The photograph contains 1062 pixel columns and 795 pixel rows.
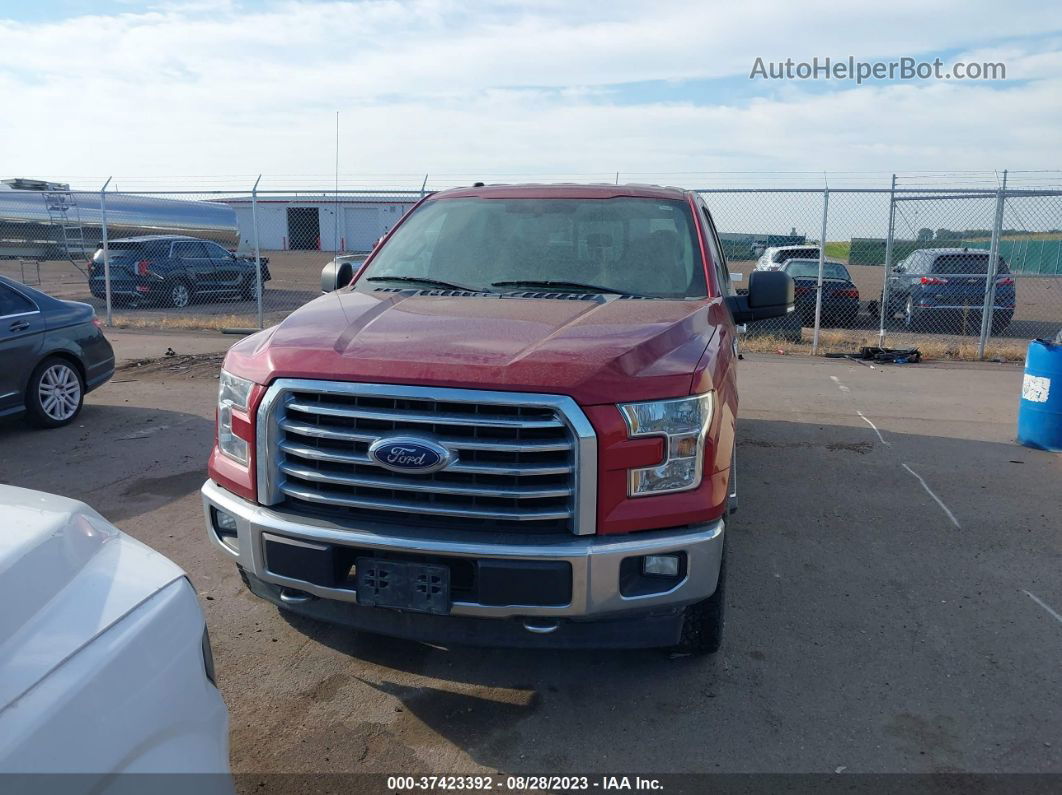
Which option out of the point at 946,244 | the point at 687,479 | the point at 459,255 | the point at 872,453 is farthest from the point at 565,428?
the point at 946,244

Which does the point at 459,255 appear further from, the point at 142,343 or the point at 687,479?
the point at 142,343

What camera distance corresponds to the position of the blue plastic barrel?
7066 mm

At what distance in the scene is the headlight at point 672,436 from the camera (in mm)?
3033

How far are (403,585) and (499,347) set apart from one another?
92 centimetres

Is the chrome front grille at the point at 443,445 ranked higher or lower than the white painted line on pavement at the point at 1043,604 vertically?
higher

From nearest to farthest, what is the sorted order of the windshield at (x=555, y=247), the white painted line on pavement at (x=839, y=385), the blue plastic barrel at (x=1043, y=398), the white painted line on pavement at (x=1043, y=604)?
the white painted line on pavement at (x=1043, y=604)
the windshield at (x=555, y=247)
the blue plastic barrel at (x=1043, y=398)
the white painted line on pavement at (x=839, y=385)

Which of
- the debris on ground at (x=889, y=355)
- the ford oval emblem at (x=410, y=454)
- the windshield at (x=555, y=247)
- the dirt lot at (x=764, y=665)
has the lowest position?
the dirt lot at (x=764, y=665)

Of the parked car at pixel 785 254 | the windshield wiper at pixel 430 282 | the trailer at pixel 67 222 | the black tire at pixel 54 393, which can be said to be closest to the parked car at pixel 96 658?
the windshield wiper at pixel 430 282

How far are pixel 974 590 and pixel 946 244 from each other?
10806 millimetres

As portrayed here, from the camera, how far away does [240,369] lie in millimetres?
3436

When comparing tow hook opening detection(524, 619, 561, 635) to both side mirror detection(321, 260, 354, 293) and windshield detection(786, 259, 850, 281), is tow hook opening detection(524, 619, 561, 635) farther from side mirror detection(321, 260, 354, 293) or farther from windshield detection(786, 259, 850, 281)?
windshield detection(786, 259, 850, 281)

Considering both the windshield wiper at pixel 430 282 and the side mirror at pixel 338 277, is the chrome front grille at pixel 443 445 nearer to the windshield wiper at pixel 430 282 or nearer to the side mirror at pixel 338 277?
the windshield wiper at pixel 430 282

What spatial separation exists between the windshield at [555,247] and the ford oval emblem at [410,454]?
1.48m

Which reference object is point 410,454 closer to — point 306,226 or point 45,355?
point 45,355
